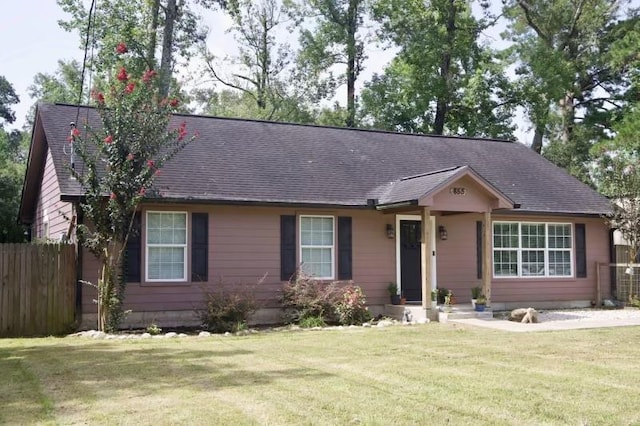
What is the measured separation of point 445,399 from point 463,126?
25.0 metres

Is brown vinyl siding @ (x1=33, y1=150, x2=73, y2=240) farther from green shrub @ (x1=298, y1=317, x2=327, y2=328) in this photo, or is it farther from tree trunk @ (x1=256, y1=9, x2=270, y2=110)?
tree trunk @ (x1=256, y1=9, x2=270, y2=110)

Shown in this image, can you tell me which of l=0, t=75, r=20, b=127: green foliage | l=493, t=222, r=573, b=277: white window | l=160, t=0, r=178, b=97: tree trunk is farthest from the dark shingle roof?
l=0, t=75, r=20, b=127: green foliage

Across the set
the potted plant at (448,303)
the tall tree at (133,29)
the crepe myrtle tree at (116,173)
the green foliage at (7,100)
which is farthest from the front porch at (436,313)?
the green foliage at (7,100)

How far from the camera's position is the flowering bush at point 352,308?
13531 millimetres

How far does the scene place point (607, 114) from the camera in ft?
98.4

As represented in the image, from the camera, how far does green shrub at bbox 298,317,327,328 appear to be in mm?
13135

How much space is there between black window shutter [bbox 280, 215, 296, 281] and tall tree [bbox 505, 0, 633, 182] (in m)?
18.2

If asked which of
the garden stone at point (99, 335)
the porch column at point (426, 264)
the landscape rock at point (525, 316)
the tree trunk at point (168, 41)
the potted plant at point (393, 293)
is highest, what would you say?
the tree trunk at point (168, 41)

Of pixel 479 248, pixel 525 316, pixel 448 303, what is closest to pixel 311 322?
pixel 448 303

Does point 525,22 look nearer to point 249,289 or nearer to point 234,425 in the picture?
point 249,289

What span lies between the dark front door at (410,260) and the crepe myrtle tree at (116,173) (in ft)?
20.1

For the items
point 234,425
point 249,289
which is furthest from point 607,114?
point 234,425

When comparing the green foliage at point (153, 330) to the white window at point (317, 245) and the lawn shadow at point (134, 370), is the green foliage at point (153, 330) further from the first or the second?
the white window at point (317, 245)

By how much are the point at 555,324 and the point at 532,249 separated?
3.75 meters
